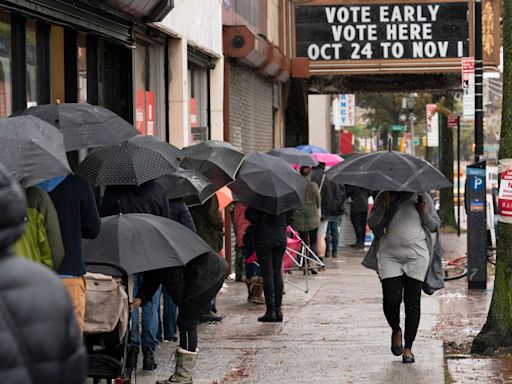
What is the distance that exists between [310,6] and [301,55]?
3.48ft

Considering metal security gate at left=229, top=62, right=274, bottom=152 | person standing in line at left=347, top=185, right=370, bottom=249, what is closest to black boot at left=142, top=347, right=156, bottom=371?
metal security gate at left=229, top=62, right=274, bottom=152

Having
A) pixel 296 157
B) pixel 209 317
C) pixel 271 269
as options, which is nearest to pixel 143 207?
pixel 271 269

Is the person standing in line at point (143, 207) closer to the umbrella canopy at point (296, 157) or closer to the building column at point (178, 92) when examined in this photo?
the building column at point (178, 92)

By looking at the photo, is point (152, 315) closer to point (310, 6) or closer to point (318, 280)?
point (318, 280)

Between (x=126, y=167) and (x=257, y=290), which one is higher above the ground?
(x=126, y=167)

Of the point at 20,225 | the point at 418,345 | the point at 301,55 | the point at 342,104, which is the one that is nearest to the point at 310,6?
the point at 301,55

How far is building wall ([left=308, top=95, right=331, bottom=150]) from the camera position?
40375 millimetres

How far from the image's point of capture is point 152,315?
9.42m

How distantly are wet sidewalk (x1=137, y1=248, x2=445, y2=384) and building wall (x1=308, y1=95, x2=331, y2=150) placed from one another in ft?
82.8

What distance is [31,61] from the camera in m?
10.3

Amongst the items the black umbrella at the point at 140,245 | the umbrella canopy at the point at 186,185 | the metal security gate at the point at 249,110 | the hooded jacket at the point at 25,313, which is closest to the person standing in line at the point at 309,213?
the metal security gate at the point at 249,110

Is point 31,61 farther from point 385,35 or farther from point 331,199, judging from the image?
point 385,35

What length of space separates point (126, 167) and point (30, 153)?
262 cm

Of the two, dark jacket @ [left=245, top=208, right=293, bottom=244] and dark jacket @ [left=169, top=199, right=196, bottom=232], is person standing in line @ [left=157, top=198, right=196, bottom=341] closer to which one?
dark jacket @ [left=169, top=199, right=196, bottom=232]
